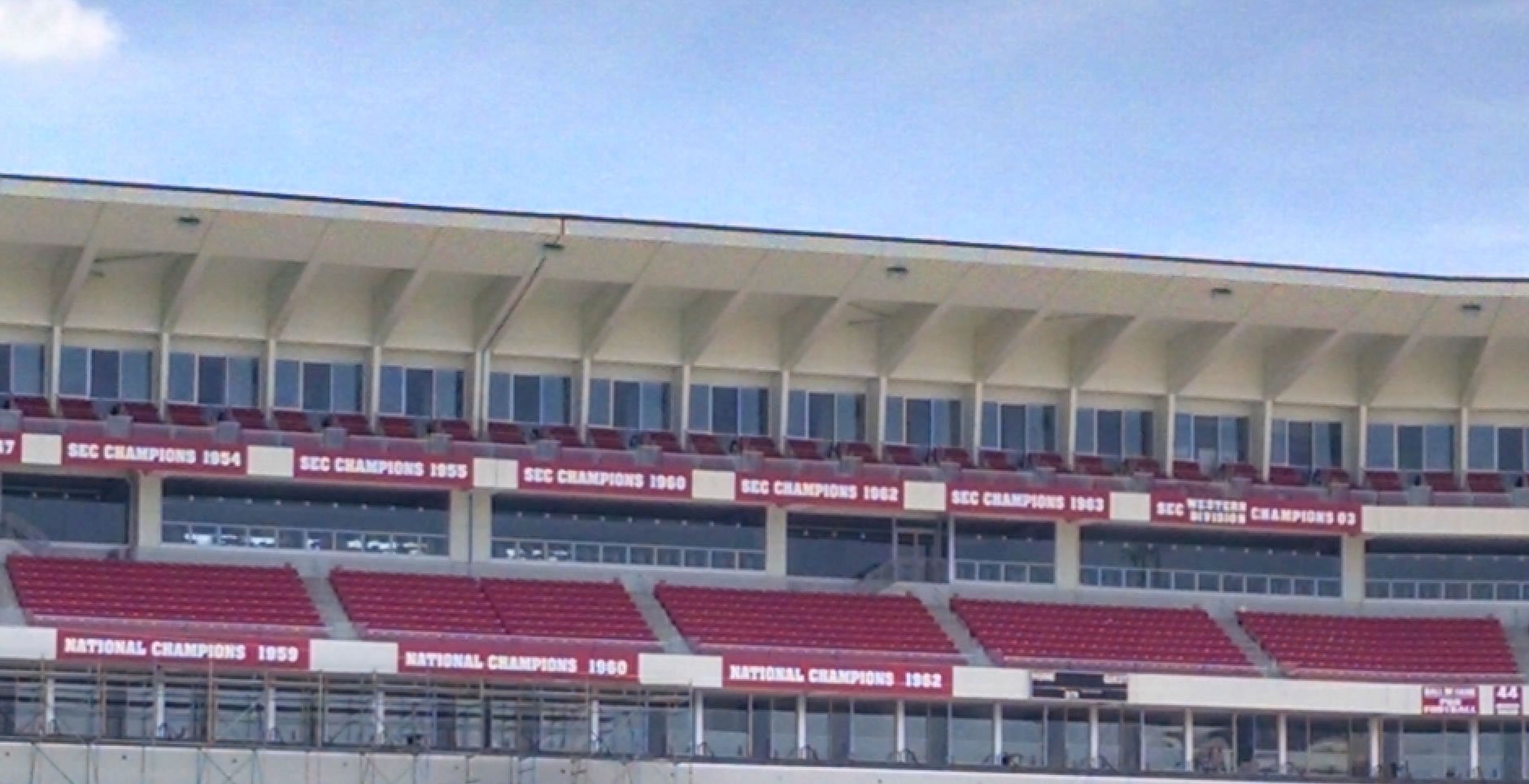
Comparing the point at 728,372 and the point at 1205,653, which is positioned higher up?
the point at 728,372

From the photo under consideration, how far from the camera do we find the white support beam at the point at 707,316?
5672cm

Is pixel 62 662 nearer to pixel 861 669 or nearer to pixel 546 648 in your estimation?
pixel 546 648

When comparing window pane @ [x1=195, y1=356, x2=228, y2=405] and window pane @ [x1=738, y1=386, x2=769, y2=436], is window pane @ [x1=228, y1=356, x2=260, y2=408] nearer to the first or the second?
window pane @ [x1=195, y1=356, x2=228, y2=405]

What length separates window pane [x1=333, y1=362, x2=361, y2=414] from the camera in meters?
57.8

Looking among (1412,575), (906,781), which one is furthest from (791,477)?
(1412,575)

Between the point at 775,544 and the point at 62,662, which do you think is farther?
the point at 775,544

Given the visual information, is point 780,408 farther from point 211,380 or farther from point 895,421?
point 211,380

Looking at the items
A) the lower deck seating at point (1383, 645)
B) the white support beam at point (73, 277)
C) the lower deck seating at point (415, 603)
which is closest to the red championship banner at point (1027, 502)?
the lower deck seating at point (1383, 645)

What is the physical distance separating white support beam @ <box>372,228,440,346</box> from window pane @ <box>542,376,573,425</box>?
3303mm

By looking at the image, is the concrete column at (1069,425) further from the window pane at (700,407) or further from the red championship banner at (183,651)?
the red championship banner at (183,651)

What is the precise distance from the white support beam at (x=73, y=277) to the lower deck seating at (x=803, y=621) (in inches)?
446

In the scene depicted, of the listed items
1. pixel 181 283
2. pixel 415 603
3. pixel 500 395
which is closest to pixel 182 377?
pixel 181 283

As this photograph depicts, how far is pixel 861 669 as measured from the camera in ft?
178

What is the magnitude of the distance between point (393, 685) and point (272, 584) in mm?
2887
